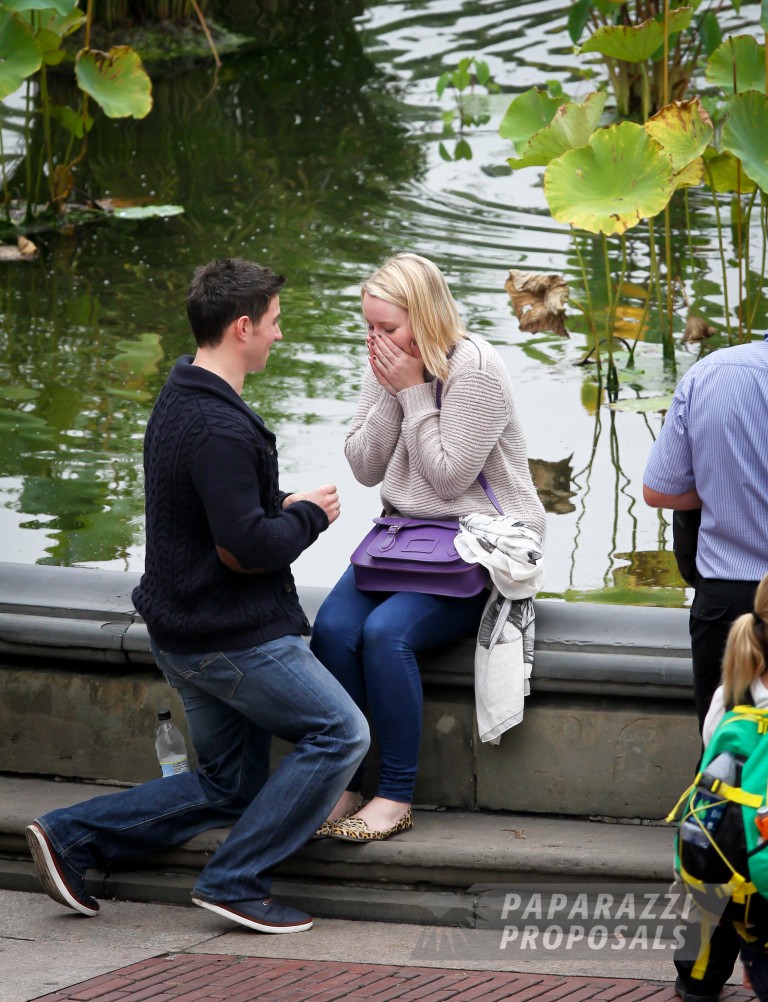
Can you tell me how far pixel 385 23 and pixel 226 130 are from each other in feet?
10.8

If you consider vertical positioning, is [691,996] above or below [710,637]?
below

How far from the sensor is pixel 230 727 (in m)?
3.74

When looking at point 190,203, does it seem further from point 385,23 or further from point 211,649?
point 211,649

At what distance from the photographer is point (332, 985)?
A: 3.27m

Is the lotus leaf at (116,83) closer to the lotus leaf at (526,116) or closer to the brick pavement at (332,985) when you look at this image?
the lotus leaf at (526,116)

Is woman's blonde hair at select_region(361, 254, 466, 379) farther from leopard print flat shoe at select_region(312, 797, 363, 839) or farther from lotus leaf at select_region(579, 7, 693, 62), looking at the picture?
lotus leaf at select_region(579, 7, 693, 62)

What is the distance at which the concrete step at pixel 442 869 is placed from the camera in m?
3.67

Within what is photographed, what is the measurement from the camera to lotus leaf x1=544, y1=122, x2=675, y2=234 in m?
5.52

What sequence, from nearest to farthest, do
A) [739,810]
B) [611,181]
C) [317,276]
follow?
[739,810] < [611,181] < [317,276]

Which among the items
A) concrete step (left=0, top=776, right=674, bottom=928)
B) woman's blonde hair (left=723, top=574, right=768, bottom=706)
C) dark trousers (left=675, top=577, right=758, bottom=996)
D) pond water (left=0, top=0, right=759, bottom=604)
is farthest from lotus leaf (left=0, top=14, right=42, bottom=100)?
woman's blonde hair (left=723, top=574, right=768, bottom=706)

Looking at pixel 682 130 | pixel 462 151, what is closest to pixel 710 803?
pixel 682 130

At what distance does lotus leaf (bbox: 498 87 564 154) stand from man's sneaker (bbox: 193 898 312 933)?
361 centimetres

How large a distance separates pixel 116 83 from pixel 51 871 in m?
5.47

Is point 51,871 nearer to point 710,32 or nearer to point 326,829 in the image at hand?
point 326,829
